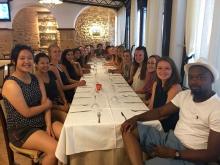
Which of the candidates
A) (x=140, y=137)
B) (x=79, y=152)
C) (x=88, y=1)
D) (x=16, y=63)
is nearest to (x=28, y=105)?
(x=16, y=63)

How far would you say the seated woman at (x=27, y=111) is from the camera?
76.3 inches

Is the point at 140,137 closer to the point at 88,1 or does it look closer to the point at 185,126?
the point at 185,126

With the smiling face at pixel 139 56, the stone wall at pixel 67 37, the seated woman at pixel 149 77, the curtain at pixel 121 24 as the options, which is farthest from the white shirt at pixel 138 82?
the curtain at pixel 121 24

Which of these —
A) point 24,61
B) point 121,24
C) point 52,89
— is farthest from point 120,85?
point 121,24

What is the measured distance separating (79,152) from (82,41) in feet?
35.8

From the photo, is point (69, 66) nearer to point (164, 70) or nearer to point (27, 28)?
point (164, 70)

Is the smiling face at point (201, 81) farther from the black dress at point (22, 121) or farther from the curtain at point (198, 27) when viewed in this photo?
the black dress at point (22, 121)

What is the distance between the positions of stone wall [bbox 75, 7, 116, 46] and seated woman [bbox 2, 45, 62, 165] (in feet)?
33.0

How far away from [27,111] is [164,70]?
130cm

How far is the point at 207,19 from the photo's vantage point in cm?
271

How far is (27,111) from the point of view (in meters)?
1.98

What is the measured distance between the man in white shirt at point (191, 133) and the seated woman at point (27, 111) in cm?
67

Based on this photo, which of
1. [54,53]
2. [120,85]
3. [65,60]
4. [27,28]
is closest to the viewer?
[120,85]

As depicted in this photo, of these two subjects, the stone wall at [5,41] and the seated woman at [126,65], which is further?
the stone wall at [5,41]
